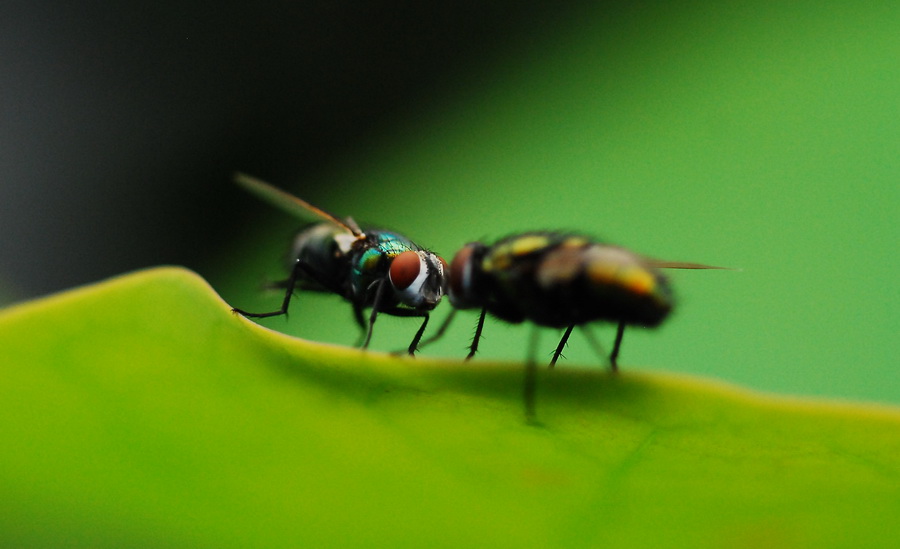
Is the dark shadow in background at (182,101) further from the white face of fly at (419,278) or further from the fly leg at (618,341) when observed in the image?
the fly leg at (618,341)

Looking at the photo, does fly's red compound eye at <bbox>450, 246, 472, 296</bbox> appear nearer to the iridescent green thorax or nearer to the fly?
the fly

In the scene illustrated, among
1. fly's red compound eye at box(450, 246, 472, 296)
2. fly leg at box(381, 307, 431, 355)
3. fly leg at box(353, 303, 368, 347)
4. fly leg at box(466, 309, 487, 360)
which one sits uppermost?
fly's red compound eye at box(450, 246, 472, 296)

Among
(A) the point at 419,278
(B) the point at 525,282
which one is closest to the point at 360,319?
(A) the point at 419,278

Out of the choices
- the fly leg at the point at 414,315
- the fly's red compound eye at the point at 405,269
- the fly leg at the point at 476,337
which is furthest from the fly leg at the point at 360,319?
the fly leg at the point at 476,337

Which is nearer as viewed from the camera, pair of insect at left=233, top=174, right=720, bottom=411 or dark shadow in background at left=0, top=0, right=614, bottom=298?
pair of insect at left=233, top=174, right=720, bottom=411

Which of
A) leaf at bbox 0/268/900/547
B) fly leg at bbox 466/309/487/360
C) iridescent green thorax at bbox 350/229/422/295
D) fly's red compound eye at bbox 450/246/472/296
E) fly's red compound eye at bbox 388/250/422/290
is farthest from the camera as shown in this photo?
iridescent green thorax at bbox 350/229/422/295

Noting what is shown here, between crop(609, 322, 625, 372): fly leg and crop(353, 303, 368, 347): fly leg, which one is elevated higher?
crop(609, 322, 625, 372): fly leg

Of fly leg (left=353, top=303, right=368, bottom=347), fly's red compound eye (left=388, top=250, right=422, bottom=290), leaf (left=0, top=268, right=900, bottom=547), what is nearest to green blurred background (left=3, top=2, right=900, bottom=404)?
fly leg (left=353, top=303, right=368, bottom=347)
